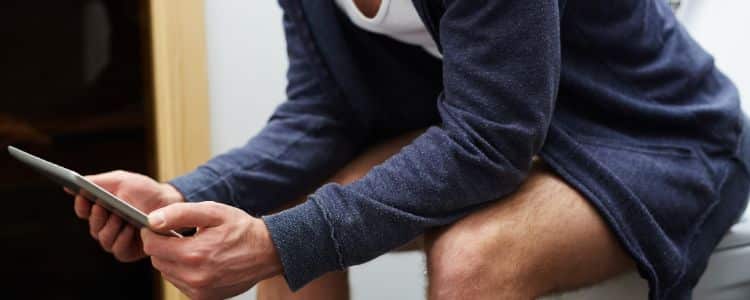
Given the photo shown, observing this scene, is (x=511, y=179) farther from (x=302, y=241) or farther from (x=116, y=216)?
(x=116, y=216)

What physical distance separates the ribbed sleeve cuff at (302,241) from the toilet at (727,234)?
0.19 m

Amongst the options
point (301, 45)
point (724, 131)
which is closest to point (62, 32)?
point (301, 45)

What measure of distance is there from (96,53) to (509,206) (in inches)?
42.2

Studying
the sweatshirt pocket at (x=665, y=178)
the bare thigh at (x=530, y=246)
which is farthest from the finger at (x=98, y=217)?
the sweatshirt pocket at (x=665, y=178)

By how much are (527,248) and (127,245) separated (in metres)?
0.33

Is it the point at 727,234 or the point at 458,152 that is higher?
the point at 458,152

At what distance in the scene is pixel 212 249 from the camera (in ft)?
1.64

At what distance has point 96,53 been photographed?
140 centimetres

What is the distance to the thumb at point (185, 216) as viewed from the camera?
0.48 m

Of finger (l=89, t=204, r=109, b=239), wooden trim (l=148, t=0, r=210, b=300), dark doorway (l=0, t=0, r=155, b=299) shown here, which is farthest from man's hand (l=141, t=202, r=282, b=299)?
dark doorway (l=0, t=0, r=155, b=299)

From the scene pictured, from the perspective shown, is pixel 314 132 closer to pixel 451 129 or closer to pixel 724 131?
pixel 451 129

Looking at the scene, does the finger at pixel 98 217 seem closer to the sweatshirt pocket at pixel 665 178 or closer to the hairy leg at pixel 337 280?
the hairy leg at pixel 337 280

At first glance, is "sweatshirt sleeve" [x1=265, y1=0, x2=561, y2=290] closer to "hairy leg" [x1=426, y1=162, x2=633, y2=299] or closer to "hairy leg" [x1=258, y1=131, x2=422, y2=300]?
"hairy leg" [x1=426, y1=162, x2=633, y2=299]

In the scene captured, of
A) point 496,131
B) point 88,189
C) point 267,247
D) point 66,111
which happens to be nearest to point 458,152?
point 496,131
